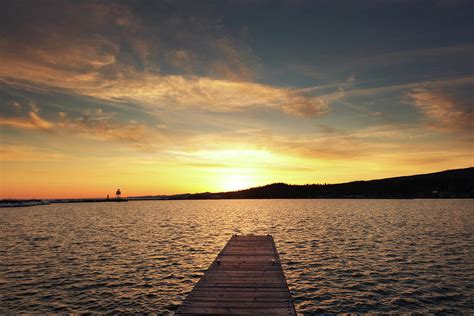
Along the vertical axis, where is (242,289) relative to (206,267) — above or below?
above

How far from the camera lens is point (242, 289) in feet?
58.6

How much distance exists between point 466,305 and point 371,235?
3208 cm

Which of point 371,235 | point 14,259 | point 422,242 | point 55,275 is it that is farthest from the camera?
point 371,235

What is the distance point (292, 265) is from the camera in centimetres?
3094

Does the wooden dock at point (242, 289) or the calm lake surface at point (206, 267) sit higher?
the wooden dock at point (242, 289)

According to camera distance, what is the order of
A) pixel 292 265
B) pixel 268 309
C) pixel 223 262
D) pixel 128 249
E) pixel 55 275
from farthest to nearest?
pixel 128 249, pixel 292 265, pixel 55 275, pixel 223 262, pixel 268 309

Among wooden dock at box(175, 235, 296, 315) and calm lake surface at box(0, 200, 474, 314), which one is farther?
calm lake surface at box(0, 200, 474, 314)

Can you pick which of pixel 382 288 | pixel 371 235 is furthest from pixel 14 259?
pixel 371 235

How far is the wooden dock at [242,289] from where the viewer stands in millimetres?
14664

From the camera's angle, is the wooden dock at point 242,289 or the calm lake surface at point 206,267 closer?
the wooden dock at point 242,289

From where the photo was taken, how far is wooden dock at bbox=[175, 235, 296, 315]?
1466 centimetres

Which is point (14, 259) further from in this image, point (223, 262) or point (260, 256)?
point (260, 256)

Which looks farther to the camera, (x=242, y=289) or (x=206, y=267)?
(x=206, y=267)

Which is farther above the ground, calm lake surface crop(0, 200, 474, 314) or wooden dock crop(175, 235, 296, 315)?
wooden dock crop(175, 235, 296, 315)
